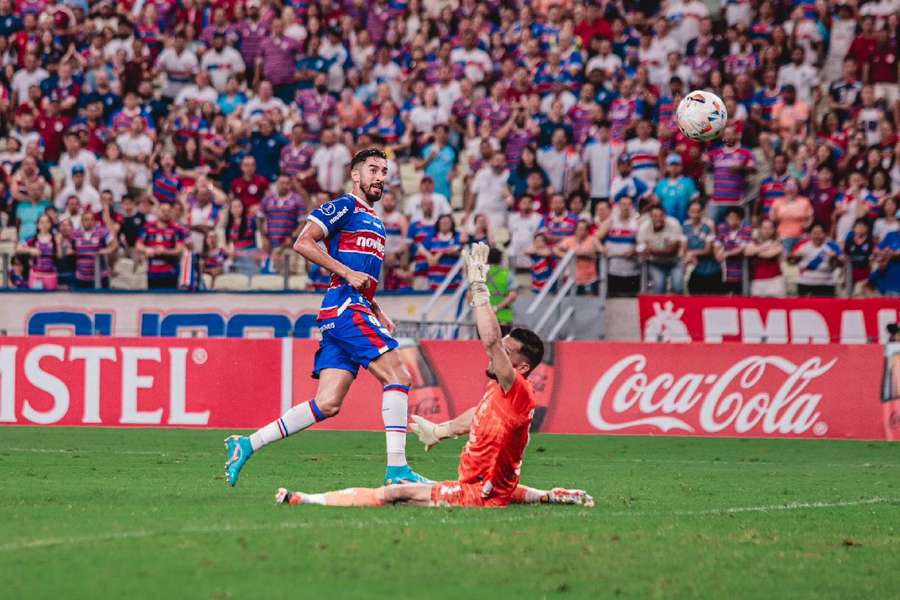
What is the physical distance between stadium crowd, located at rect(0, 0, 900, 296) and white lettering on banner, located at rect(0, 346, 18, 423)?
4.18 m

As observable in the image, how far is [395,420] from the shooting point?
11312mm

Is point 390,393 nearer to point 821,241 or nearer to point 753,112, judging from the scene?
point 821,241

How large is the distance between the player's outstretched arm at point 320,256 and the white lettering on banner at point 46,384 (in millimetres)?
10703

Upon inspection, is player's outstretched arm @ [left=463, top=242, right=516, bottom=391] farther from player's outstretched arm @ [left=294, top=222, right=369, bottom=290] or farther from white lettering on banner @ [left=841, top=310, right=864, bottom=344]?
white lettering on banner @ [left=841, top=310, right=864, bottom=344]

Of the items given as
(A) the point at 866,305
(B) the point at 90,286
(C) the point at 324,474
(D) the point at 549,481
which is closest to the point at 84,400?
(B) the point at 90,286

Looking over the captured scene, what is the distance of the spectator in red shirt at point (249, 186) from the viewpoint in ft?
84.0

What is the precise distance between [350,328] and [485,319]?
2.09 metres

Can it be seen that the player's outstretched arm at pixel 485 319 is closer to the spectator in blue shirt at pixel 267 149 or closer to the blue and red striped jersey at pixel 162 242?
the blue and red striped jersey at pixel 162 242

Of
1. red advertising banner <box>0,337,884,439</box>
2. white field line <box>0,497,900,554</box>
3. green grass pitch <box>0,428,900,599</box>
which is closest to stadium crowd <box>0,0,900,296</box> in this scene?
red advertising banner <box>0,337,884,439</box>

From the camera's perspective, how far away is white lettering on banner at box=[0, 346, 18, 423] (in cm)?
2094

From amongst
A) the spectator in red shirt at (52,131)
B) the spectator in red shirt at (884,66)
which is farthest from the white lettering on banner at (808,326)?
the spectator in red shirt at (52,131)

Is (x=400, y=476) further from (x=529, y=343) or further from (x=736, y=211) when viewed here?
(x=736, y=211)

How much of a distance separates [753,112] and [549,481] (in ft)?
39.8

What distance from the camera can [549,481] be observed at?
44.6 ft
